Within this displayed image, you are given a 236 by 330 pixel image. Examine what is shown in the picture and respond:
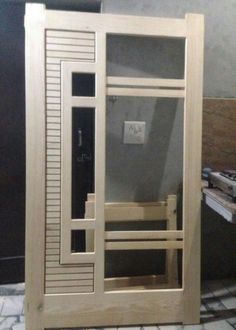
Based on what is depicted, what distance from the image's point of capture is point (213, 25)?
1.94 meters

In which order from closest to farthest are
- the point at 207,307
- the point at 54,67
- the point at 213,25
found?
the point at 54,67, the point at 207,307, the point at 213,25

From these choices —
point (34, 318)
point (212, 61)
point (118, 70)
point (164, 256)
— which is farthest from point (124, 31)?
point (34, 318)

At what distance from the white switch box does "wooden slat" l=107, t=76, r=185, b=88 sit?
0.99ft

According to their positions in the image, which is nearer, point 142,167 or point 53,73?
point 53,73

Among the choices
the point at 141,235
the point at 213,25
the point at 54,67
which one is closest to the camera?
the point at 54,67

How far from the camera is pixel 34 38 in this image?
1.56 meters

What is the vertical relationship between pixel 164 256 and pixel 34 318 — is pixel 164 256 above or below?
above

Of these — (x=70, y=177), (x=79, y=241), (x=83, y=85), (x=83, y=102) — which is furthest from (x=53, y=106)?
(x=79, y=241)

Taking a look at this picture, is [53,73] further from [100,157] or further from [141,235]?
[141,235]

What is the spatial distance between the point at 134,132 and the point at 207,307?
1.05m

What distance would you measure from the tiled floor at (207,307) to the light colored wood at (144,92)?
1.16 meters

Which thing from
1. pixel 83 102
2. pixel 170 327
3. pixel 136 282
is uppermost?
pixel 83 102

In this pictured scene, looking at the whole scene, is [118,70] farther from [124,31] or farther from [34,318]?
[34,318]

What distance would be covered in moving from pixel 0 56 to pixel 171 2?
104cm
